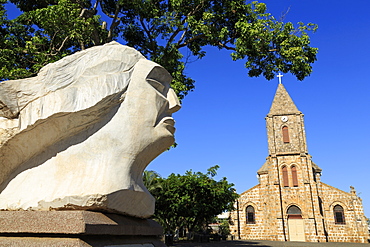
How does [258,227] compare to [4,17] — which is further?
[258,227]

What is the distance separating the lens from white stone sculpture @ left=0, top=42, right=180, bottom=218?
2.16m

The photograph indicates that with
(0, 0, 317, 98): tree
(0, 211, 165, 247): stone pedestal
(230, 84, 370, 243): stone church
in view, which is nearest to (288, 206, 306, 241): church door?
(230, 84, 370, 243): stone church

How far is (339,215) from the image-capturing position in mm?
28828

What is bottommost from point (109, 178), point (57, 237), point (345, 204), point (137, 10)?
point (57, 237)

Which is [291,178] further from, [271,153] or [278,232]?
[278,232]

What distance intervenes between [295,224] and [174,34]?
2426cm

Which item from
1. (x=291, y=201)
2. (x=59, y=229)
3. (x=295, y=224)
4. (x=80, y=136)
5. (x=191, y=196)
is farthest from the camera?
(x=291, y=201)

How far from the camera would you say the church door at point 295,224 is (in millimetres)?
27475

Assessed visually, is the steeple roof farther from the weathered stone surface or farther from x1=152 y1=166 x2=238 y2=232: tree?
the weathered stone surface

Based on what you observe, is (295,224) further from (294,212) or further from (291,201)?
(291,201)

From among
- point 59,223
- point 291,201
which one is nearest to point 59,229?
point 59,223

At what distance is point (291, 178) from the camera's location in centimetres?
2912

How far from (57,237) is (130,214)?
581 mm

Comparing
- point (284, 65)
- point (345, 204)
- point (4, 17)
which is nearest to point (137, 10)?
point (4, 17)
